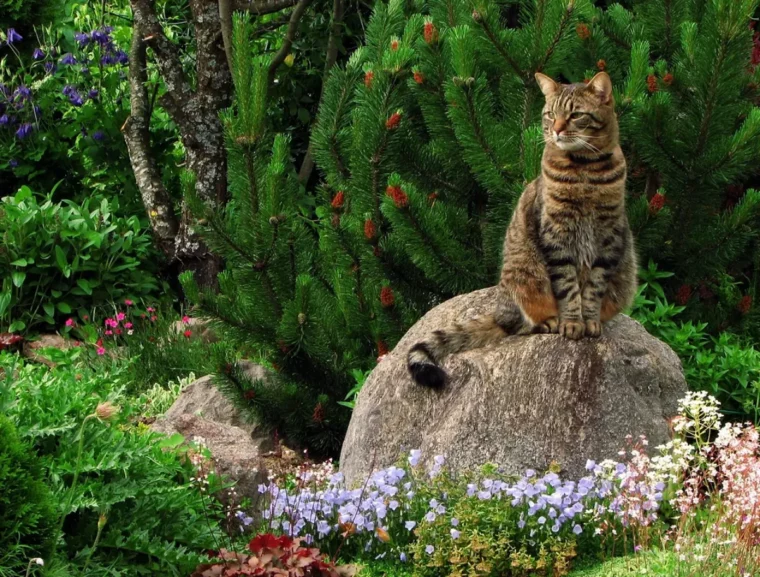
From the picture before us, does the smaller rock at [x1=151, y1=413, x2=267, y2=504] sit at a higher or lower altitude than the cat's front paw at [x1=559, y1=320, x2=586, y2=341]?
lower

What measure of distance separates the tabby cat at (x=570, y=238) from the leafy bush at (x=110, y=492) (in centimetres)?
155

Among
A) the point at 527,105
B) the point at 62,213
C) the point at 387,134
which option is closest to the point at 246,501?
the point at 387,134

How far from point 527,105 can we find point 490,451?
239cm

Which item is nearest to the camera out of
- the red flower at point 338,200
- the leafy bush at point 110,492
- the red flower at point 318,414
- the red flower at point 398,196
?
the leafy bush at point 110,492

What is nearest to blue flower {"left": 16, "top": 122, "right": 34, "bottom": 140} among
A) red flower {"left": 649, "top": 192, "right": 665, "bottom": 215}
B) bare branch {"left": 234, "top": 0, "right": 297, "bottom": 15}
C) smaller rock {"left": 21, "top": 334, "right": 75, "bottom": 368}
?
smaller rock {"left": 21, "top": 334, "right": 75, "bottom": 368}

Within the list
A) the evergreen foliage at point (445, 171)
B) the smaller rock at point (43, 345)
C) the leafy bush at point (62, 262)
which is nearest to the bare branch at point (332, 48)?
the leafy bush at point (62, 262)

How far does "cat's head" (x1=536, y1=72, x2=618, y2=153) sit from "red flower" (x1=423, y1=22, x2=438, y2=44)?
1.32m

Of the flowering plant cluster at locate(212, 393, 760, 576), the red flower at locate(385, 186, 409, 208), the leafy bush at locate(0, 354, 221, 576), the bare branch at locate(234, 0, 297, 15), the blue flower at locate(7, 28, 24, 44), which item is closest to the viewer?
the leafy bush at locate(0, 354, 221, 576)

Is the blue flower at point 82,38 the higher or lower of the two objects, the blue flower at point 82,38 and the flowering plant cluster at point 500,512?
the higher

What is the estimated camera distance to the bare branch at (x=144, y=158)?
9.77 metres

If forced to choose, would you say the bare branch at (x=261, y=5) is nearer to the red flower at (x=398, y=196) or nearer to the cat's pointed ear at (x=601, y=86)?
the red flower at (x=398, y=196)

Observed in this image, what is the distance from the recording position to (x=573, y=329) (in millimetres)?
5531

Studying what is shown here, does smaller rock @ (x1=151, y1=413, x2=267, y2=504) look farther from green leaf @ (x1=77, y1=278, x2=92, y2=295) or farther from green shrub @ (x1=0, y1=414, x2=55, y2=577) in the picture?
green leaf @ (x1=77, y1=278, x2=92, y2=295)

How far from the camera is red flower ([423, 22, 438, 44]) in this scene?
666 centimetres
